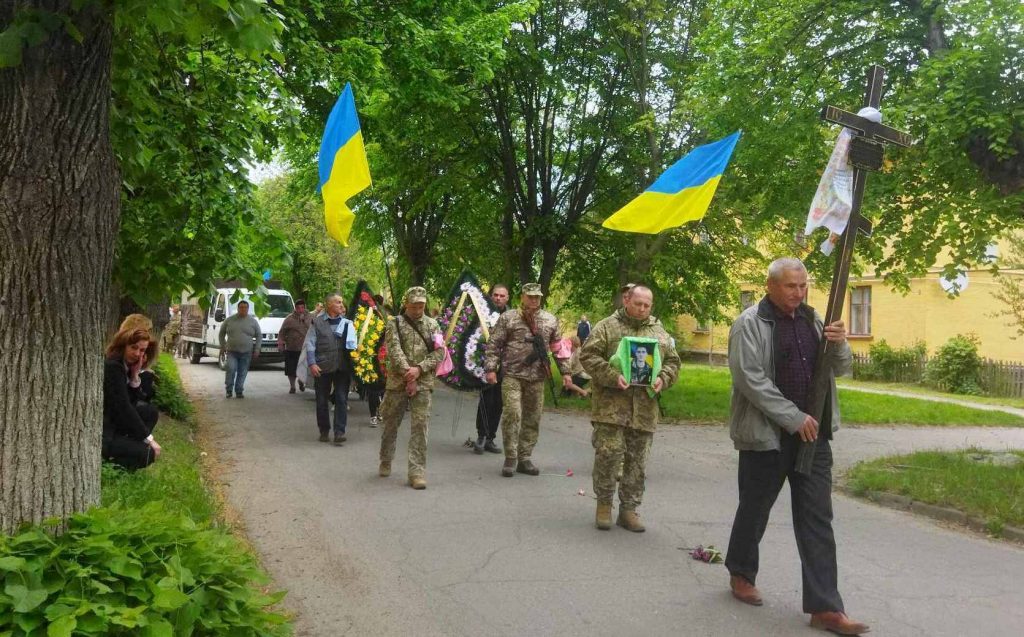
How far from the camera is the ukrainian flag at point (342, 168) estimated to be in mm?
7121

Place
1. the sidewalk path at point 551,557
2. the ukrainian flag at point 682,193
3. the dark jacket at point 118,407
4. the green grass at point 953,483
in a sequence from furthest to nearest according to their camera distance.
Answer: the ukrainian flag at point 682,193
the green grass at point 953,483
the dark jacket at point 118,407
the sidewalk path at point 551,557

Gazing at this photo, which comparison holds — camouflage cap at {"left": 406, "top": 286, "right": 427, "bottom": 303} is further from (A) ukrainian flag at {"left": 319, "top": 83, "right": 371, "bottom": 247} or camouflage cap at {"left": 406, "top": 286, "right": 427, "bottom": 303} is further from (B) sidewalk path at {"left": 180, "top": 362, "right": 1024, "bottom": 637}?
(B) sidewalk path at {"left": 180, "top": 362, "right": 1024, "bottom": 637}

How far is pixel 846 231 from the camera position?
4906 mm

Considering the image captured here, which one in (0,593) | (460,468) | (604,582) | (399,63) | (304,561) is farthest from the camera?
(399,63)

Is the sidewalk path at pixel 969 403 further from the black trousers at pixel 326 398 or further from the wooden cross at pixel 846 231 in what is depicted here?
the wooden cross at pixel 846 231

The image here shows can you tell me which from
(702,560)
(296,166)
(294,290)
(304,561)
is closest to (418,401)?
(304,561)

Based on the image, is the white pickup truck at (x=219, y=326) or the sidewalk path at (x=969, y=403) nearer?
the sidewalk path at (x=969, y=403)

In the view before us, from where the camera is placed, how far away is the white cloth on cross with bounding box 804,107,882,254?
16.4 feet

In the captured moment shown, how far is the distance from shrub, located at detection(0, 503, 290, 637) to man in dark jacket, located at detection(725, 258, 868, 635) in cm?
271

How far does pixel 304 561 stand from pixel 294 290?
137 feet

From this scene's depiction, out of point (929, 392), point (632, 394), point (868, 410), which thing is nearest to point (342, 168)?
point (632, 394)

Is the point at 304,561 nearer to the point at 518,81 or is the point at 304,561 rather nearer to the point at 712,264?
the point at 518,81

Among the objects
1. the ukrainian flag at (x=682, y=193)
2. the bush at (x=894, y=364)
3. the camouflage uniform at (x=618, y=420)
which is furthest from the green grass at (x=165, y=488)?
the bush at (x=894, y=364)

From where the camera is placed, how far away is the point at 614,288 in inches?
831
